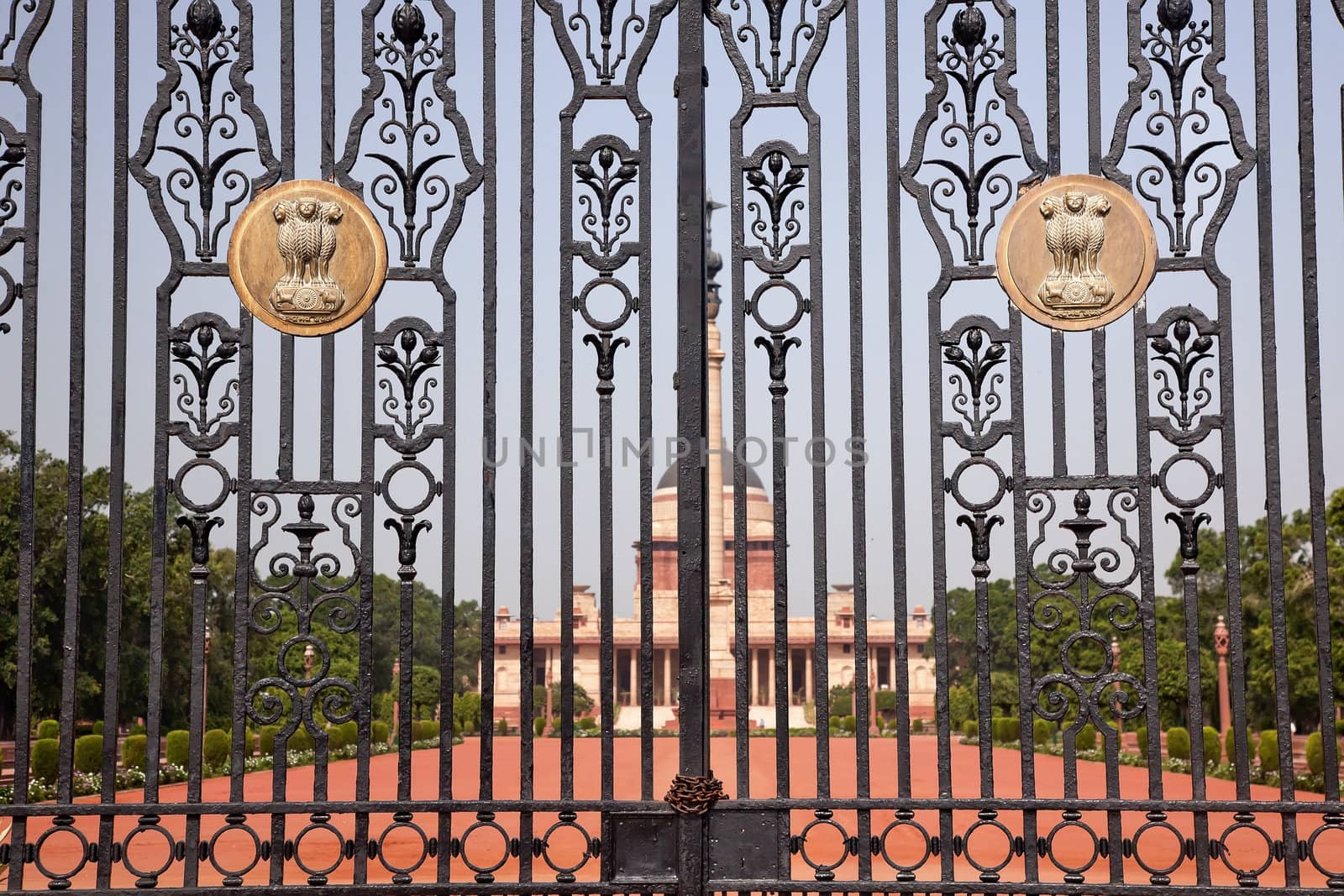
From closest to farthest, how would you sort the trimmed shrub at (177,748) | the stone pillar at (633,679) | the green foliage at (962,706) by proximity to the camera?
the trimmed shrub at (177,748) < the green foliage at (962,706) < the stone pillar at (633,679)

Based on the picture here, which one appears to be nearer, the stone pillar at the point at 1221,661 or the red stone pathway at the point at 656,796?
the red stone pathway at the point at 656,796

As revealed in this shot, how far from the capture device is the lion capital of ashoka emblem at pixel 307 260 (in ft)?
16.7

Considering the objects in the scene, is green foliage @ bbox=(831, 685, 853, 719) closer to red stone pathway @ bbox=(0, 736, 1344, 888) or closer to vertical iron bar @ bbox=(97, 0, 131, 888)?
red stone pathway @ bbox=(0, 736, 1344, 888)

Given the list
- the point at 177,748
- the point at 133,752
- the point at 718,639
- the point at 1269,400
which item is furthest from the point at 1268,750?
the point at 718,639

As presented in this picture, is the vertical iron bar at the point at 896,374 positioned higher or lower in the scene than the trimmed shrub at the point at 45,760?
higher

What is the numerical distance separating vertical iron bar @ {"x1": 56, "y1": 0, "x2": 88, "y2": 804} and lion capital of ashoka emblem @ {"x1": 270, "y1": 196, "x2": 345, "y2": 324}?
773 mm

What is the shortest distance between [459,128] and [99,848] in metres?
3.10

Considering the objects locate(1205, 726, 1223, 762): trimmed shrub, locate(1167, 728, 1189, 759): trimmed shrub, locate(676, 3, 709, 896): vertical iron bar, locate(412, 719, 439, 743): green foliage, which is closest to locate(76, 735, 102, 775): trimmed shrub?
locate(412, 719, 439, 743): green foliage

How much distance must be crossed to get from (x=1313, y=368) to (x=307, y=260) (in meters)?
3.96

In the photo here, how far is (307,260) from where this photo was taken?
201 inches

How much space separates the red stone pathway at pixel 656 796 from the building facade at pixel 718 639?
891cm

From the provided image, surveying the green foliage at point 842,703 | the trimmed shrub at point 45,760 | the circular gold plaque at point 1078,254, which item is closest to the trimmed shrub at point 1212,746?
the green foliage at point 842,703

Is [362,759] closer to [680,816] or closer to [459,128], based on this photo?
[680,816]

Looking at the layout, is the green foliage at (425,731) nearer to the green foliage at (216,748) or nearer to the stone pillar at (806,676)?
the green foliage at (216,748)
